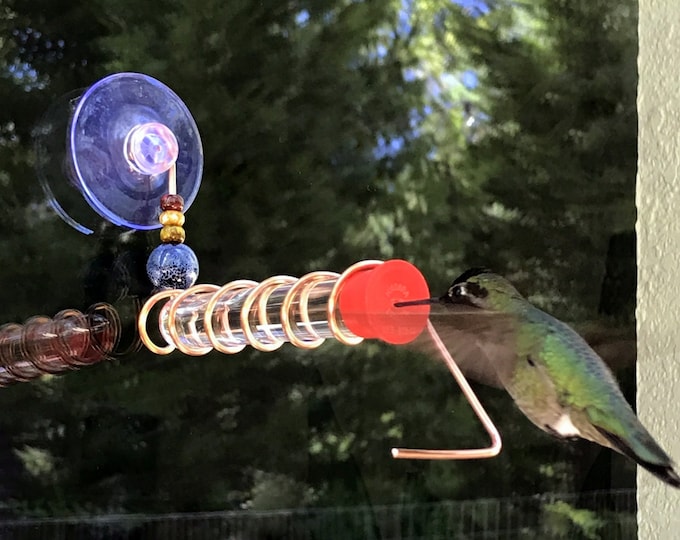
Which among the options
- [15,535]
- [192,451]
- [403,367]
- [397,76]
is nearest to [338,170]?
[397,76]

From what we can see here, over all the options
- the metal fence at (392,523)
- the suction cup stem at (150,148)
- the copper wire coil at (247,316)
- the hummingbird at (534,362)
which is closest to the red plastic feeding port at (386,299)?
the copper wire coil at (247,316)

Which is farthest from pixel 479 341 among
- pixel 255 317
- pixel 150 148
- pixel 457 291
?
pixel 150 148

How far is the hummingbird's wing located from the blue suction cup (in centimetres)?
24

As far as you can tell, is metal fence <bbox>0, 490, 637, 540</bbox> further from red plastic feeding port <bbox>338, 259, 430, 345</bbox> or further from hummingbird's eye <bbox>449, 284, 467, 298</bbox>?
red plastic feeding port <bbox>338, 259, 430, 345</bbox>

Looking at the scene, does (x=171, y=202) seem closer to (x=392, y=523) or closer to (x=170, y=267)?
(x=170, y=267)

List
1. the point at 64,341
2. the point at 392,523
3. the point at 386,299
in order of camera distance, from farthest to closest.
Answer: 1. the point at 392,523
2. the point at 64,341
3. the point at 386,299

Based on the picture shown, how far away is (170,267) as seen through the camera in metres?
0.55

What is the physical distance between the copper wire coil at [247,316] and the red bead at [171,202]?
69 mm

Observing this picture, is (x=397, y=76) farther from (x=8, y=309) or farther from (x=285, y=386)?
(x=8, y=309)

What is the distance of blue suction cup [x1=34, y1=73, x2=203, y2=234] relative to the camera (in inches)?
22.0

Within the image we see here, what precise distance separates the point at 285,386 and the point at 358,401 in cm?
8

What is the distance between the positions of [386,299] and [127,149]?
285mm

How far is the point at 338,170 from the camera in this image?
821mm

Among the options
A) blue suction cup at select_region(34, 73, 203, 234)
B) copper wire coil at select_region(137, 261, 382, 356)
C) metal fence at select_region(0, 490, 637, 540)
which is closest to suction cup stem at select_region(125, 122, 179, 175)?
blue suction cup at select_region(34, 73, 203, 234)
